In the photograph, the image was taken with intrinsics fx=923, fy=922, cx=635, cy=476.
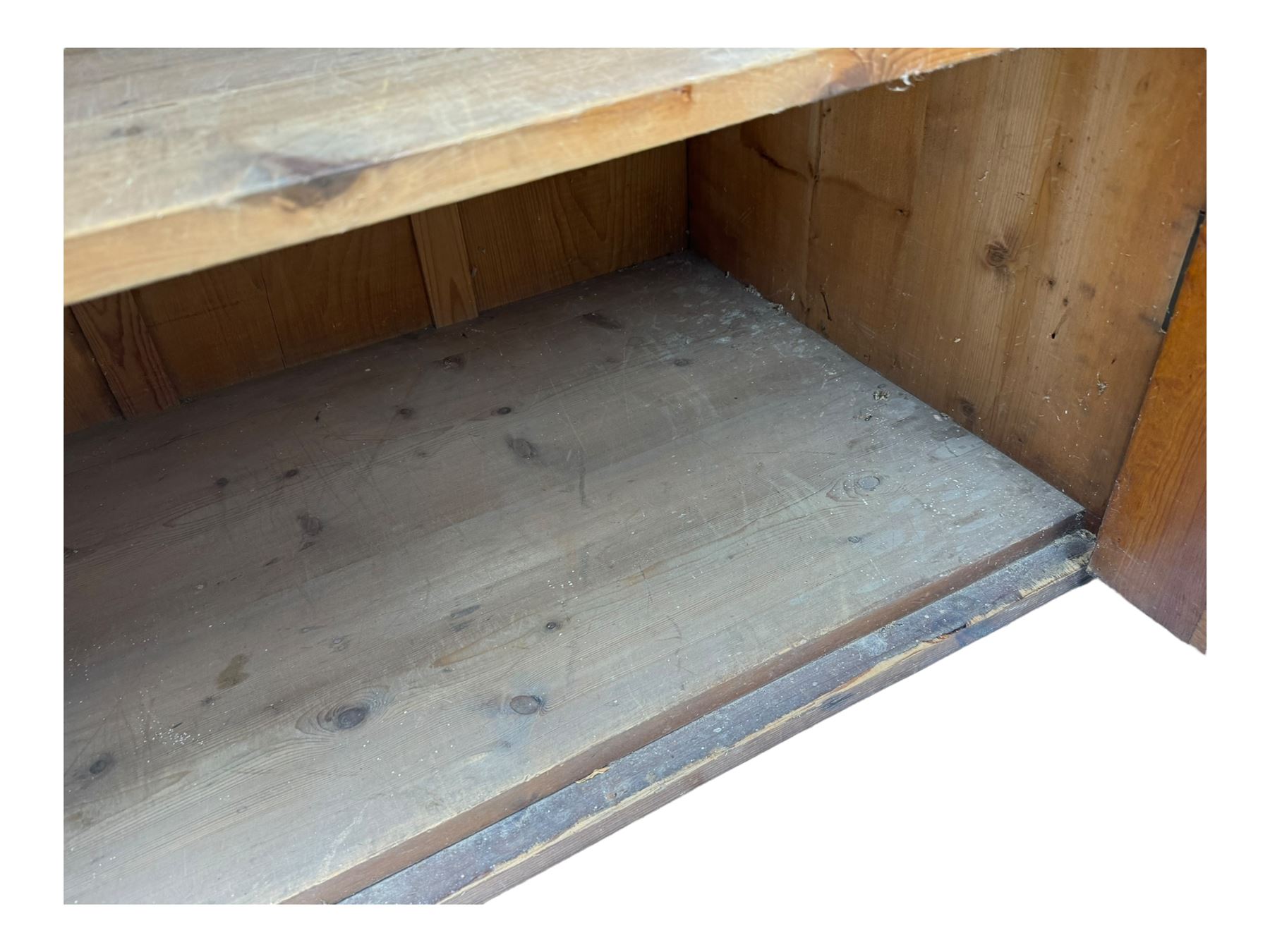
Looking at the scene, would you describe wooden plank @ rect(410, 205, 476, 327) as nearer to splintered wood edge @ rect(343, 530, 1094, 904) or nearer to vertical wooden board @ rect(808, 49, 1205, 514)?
vertical wooden board @ rect(808, 49, 1205, 514)

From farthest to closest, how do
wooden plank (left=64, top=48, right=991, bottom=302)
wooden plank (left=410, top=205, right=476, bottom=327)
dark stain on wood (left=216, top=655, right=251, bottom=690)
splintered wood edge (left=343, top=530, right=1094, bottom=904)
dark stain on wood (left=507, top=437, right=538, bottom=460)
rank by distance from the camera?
1. wooden plank (left=410, top=205, right=476, bottom=327)
2. dark stain on wood (left=507, top=437, right=538, bottom=460)
3. dark stain on wood (left=216, top=655, right=251, bottom=690)
4. splintered wood edge (left=343, top=530, right=1094, bottom=904)
5. wooden plank (left=64, top=48, right=991, bottom=302)

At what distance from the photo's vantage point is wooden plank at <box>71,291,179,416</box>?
3.34 feet

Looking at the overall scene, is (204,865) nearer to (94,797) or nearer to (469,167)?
(94,797)

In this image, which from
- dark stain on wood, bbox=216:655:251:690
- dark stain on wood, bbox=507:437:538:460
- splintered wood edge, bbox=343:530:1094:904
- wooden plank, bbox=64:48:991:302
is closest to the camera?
wooden plank, bbox=64:48:991:302

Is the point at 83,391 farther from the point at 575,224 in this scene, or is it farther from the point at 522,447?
the point at 575,224

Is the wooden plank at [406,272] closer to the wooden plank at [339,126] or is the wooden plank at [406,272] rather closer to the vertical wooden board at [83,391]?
the vertical wooden board at [83,391]

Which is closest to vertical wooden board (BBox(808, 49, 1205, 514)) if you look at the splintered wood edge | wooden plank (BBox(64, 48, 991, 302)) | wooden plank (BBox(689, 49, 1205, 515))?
wooden plank (BBox(689, 49, 1205, 515))

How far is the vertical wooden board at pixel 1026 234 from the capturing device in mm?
706

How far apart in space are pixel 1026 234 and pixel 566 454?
1.65 feet

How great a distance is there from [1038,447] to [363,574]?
674 millimetres

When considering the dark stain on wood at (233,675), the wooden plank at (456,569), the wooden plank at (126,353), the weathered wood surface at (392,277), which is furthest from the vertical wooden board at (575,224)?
the dark stain on wood at (233,675)

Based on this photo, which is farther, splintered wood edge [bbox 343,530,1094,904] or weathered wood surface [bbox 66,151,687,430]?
weathered wood surface [bbox 66,151,687,430]

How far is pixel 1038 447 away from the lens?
3.03 ft

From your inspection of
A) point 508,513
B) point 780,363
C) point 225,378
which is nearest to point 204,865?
point 508,513
